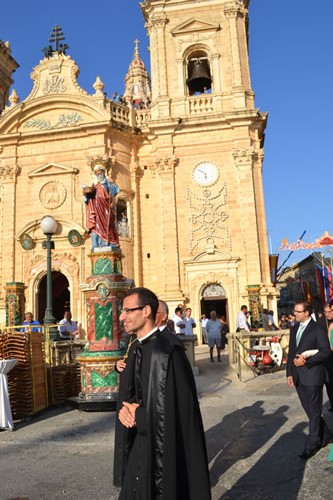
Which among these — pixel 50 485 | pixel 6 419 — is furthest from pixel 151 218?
pixel 50 485

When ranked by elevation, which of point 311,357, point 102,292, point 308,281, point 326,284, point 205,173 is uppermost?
point 205,173

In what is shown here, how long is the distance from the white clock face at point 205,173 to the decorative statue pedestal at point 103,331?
1304cm

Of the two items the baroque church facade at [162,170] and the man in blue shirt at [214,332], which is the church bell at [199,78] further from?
the man in blue shirt at [214,332]

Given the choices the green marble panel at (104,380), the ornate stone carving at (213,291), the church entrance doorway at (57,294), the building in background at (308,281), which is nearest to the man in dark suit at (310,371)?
the green marble panel at (104,380)

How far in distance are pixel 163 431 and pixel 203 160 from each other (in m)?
19.8

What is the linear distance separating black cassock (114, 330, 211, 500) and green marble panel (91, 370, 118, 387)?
18.5ft

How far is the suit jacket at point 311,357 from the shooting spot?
5293mm

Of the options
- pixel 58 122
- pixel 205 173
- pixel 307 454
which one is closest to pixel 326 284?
pixel 205 173

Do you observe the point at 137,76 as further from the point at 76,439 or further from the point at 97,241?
the point at 76,439

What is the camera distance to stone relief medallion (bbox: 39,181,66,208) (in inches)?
850

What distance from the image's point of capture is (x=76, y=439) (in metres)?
6.24

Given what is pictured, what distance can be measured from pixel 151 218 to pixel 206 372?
11.0m

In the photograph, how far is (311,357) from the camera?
210 inches

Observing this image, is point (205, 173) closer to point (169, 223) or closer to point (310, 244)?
point (169, 223)
